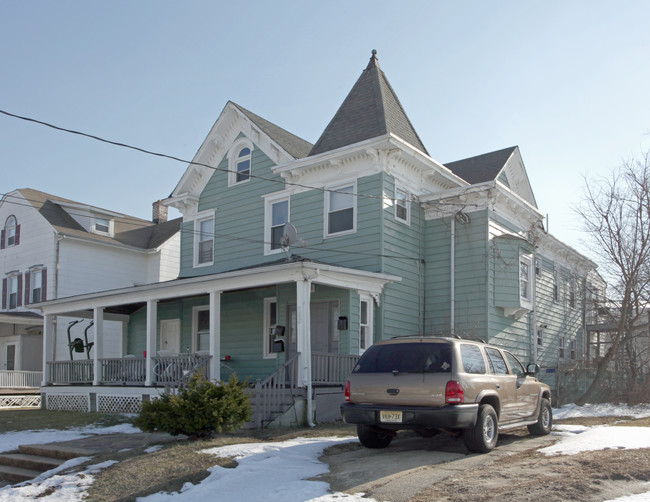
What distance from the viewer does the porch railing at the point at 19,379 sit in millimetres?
25547

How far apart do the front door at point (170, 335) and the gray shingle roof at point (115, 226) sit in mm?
9749

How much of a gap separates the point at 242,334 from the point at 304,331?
542 centimetres

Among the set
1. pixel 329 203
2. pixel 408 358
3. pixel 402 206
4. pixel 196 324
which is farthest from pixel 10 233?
pixel 408 358

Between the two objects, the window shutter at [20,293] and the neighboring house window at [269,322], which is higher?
the window shutter at [20,293]

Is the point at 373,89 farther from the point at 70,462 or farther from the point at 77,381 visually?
the point at 70,462

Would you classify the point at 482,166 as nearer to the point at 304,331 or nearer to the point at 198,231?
the point at 198,231

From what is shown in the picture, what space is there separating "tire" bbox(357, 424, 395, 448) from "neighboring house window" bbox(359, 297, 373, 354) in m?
6.77

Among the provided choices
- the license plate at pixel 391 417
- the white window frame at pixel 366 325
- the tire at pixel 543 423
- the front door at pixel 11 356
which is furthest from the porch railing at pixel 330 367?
the front door at pixel 11 356

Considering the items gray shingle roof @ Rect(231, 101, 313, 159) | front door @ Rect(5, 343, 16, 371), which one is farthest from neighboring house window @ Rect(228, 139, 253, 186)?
front door @ Rect(5, 343, 16, 371)

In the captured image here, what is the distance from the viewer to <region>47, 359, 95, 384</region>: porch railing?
62.1 ft

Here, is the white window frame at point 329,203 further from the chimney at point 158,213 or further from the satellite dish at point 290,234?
the chimney at point 158,213

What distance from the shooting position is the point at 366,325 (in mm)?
16500

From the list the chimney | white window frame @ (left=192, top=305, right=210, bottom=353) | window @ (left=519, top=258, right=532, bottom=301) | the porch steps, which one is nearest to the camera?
the porch steps

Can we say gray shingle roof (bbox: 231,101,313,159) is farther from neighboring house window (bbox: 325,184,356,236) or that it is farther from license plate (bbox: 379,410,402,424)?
license plate (bbox: 379,410,402,424)
